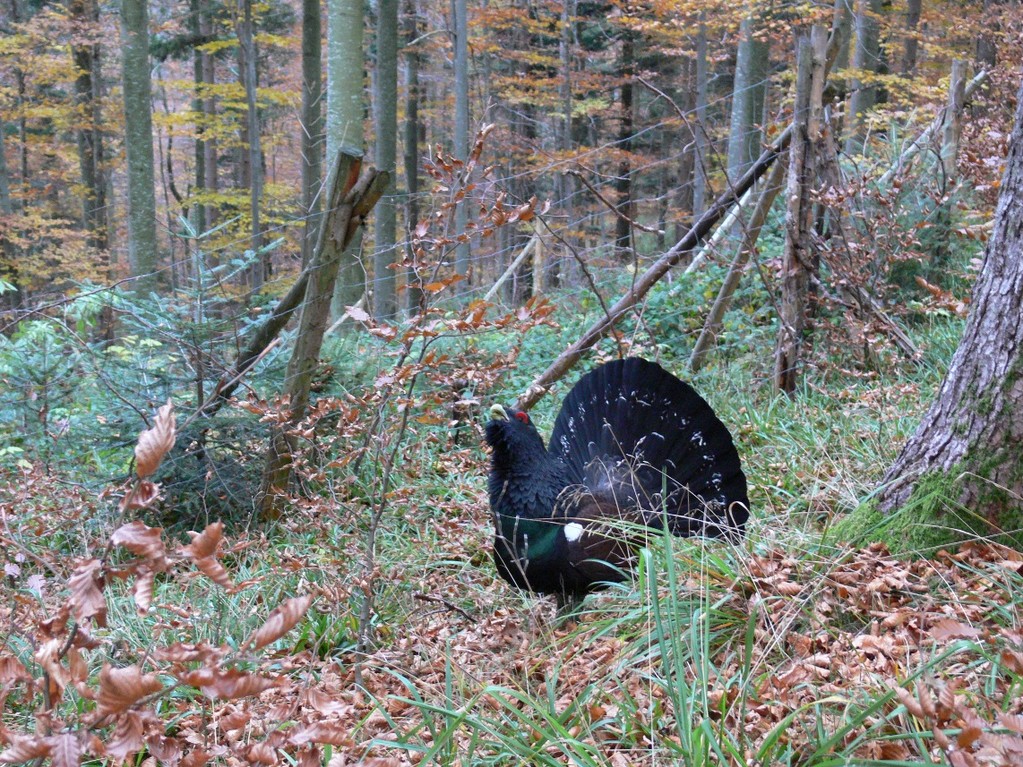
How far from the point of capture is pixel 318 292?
203 inches

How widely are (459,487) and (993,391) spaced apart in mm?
3480

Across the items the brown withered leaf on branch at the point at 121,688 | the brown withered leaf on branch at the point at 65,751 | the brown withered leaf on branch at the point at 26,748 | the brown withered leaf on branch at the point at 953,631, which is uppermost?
the brown withered leaf on branch at the point at 121,688

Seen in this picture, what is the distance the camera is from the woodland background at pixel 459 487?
219 centimetres

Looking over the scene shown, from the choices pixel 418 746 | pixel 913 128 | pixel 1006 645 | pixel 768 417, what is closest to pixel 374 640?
pixel 418 746

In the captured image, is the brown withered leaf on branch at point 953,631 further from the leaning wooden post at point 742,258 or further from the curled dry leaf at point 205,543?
the leaning wooden post at point 742,258

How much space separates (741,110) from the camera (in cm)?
1305

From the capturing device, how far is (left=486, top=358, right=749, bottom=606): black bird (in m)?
3.91

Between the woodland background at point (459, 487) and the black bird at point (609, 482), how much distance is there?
228mm

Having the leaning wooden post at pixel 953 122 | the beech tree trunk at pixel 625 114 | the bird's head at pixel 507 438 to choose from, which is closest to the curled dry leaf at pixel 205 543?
the bird's head at pixel 507 438

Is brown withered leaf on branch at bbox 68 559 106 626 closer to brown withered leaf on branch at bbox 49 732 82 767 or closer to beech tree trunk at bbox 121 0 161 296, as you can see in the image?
brown withered leaf on branch at bbox 49 732 82 767

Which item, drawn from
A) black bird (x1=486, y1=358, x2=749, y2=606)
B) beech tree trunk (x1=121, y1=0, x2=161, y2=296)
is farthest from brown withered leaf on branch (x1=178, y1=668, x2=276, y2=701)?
beech tree trunk (x1=121, y1=0, x2=161, y2=296)

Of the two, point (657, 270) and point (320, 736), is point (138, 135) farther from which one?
point (320, 736)

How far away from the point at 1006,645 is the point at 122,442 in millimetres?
5525

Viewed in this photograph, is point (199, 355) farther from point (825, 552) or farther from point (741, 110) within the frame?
point (741, 110)
